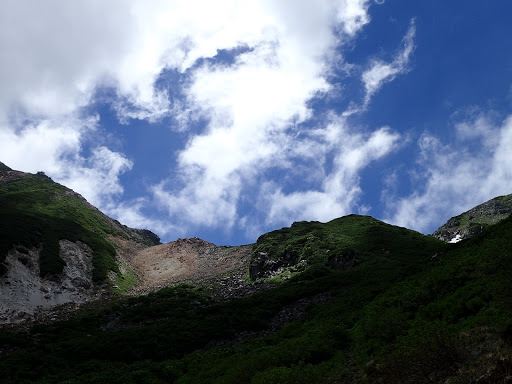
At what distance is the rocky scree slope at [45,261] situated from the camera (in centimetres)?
5114

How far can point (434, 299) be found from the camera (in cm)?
2514

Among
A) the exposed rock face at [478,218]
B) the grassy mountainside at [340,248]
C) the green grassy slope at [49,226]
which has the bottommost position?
the grassy mountainside at [340,248]

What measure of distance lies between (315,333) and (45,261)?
5521 centimetres

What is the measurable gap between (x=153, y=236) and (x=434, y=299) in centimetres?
17930

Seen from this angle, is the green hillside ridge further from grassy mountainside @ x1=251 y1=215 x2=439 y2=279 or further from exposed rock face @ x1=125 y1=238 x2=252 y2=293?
exposed rock face @ x1=125 y1=238 x2=252 y2=293

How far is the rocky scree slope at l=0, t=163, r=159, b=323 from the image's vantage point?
5114 cm

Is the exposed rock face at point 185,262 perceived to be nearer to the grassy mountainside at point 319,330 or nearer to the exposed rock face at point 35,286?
the exposed rock face at point 35,286

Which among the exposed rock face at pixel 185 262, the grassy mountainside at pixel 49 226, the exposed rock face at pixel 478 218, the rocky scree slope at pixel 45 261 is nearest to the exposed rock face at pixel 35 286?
the rocky scree slope at pixel 45 261

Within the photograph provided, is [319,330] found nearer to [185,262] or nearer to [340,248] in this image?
[340,248]

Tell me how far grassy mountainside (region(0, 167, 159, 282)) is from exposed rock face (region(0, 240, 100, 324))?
151cm

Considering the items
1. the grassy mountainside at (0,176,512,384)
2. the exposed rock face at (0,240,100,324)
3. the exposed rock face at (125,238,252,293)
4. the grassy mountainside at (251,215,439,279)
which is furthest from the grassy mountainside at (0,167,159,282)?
the grassy mountainside at (251,215,439,279)

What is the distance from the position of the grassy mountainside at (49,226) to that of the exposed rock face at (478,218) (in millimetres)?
150242

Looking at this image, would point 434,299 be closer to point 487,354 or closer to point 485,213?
point 487,354

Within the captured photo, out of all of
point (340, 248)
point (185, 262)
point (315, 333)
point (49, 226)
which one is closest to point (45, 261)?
point (49, 226)
